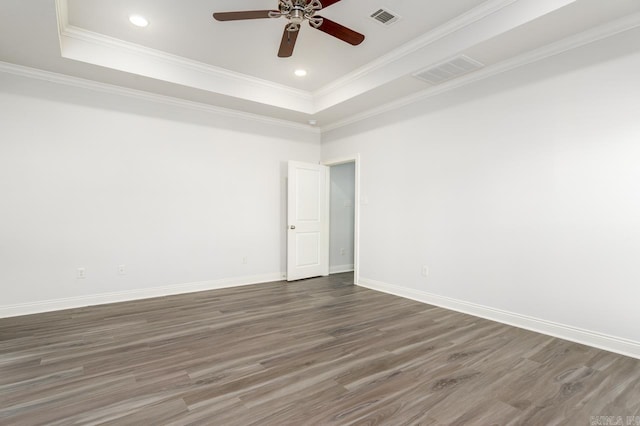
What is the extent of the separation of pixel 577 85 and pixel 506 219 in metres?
1.44

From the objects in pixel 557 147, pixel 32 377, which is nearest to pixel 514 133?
pixel 557 147

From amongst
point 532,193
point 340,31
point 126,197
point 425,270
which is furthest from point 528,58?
point 126,197

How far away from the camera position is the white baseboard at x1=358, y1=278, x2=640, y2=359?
2.77 metres

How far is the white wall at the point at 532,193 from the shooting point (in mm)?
2826

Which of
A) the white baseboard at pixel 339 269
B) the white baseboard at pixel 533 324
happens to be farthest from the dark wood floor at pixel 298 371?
the white baseboard at pixel 339 269

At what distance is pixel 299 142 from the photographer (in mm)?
6133

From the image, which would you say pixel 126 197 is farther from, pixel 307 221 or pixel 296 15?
pixel 296 15

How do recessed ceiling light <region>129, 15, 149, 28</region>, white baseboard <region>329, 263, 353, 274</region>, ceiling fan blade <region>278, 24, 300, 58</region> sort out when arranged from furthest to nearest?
white baseboard <region>329, 263, 353, 274</region> < recessed ceiling light <region>129, 15, 149, 28</region> < ceiling fan blade <region>278, 24, 300, 58</region>

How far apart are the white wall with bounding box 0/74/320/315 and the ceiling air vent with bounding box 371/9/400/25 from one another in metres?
2.88

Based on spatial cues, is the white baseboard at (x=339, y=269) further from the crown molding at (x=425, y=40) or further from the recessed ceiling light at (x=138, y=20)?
the recessed ceiling light at (x=138, y=20)

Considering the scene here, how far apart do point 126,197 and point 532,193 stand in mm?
4990

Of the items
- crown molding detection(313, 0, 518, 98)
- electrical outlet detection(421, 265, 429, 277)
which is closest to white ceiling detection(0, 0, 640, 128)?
crown molding detection(313, 0, 518, 98)

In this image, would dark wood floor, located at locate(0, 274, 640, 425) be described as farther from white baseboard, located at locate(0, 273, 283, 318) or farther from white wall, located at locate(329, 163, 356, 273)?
white wall, located at locate(329, 163, 356, 273)

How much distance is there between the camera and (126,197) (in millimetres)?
4414
